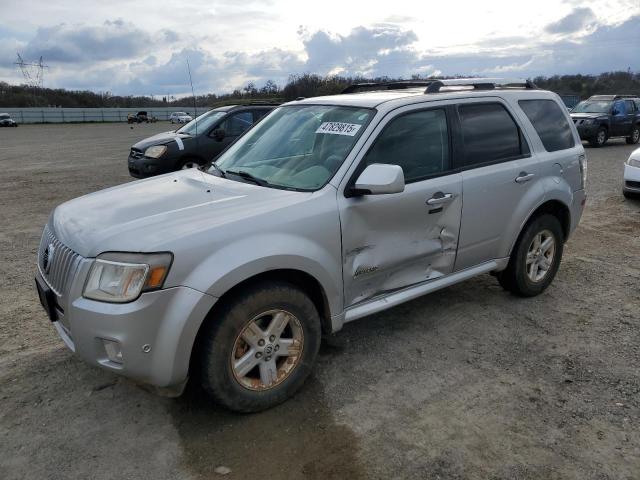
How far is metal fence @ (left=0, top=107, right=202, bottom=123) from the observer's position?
63959mm

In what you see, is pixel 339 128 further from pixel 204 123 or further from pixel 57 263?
pixel 204 123

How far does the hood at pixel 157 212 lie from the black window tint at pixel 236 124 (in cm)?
673

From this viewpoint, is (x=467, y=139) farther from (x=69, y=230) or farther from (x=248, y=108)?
(x=248, y=108)

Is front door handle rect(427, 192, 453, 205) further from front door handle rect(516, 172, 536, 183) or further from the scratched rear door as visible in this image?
front door handle rect(516, 172, 536, 183)

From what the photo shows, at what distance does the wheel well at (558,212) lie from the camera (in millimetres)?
4613

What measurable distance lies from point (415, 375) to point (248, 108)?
8.24 meters

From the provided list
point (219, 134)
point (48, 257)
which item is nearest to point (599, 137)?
point (219, 134)

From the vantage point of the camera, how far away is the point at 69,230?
3104 mm

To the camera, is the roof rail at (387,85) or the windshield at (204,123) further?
the windshield at (204,123)

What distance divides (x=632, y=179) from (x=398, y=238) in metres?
7.23

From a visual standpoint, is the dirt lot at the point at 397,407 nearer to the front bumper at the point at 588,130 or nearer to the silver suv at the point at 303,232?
the silver suv at the point at 303,232

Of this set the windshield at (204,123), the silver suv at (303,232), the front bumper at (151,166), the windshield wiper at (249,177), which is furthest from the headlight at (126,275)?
the windshield at (204,123)

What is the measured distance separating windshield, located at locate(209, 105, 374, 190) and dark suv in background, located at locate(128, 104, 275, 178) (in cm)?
555

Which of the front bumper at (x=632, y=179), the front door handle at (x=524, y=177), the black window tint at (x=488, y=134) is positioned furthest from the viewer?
the front bumper at (x=632, y=179)
